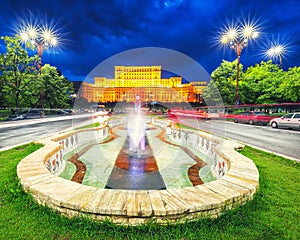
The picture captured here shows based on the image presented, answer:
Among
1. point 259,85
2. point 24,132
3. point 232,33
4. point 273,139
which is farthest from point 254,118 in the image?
point 24,132

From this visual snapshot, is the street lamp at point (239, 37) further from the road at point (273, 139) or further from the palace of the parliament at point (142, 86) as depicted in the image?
the palace of the parliament at point (142, 86)

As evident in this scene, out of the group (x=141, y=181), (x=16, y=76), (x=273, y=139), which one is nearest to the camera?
(x=141, y=181)

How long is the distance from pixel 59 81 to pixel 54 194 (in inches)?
1621

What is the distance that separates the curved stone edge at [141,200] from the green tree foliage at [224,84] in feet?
109

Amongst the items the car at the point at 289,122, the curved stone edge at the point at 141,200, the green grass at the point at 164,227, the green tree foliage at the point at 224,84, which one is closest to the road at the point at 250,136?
the car at the point at 289,122

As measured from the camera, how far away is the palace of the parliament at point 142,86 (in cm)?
9188

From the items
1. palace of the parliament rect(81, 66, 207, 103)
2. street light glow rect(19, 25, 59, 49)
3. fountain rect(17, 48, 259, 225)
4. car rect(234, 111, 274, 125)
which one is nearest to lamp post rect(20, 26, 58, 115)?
street light glow rect(19, 25, 59, 49)

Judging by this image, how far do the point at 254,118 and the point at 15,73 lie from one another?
3418 cm

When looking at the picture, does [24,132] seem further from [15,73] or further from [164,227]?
[15,73]

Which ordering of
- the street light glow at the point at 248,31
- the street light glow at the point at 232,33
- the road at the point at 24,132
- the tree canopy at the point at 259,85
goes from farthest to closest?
the street light glow at the point at 232,33 < the tree canopy at the point at 259,85 < the street light glow at the point at 248,31 < the road at the point at 24,132

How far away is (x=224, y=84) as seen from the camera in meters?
33.4

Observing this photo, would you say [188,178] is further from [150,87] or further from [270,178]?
[150,87]

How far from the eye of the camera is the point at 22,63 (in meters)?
26.0

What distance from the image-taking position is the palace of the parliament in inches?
3617
